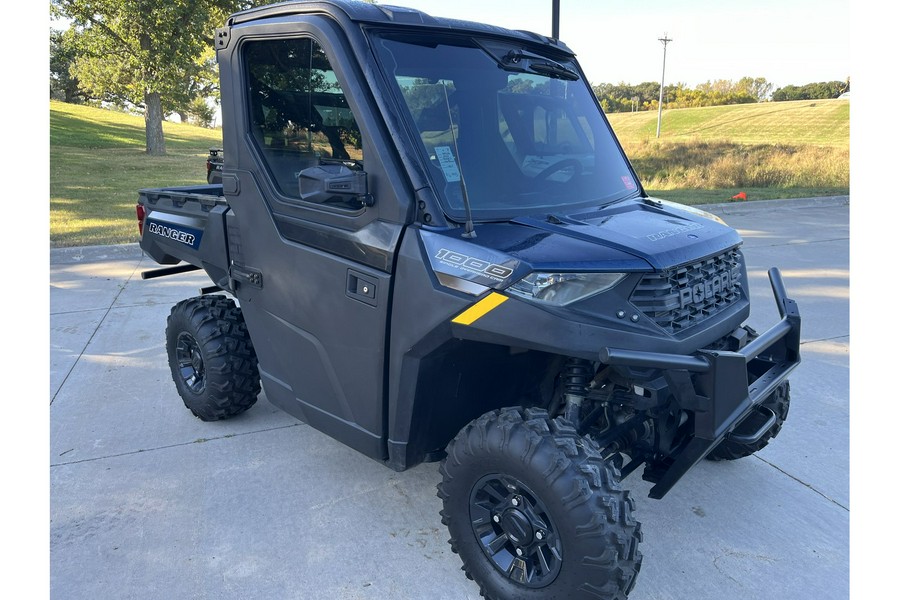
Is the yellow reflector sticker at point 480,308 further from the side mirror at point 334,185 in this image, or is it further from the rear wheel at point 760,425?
the rear wheel at point 760,425

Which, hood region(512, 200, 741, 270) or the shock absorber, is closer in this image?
hood region(512, 200, 741, 270)

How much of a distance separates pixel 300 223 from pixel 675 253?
156 centimetres

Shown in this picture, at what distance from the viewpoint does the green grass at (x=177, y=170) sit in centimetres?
1165

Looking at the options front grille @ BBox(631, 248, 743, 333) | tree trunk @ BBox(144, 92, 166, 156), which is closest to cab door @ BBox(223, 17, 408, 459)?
front grille @ BBox(631, 248, 743, 333)

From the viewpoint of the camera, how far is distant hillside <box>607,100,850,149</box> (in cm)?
4391

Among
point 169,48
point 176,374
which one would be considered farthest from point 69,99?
point 176,374

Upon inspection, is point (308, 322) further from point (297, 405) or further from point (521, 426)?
point (521, 426)

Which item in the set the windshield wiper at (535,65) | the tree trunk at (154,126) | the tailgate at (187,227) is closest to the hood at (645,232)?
the windshield wiper at (535,65)

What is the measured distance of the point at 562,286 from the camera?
234cm

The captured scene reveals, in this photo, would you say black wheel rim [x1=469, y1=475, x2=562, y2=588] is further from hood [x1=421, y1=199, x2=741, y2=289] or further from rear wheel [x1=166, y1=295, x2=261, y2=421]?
rear wheel [x1=166, y1=295, x2=261, y2=421]

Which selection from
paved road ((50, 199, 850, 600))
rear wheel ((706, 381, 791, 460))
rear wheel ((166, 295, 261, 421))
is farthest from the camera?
rear wheel ((166, 295, 261, 421))

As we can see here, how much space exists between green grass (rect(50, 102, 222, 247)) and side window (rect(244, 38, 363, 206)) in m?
6.84

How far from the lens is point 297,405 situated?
331cm

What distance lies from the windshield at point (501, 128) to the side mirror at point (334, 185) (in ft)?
0.88
